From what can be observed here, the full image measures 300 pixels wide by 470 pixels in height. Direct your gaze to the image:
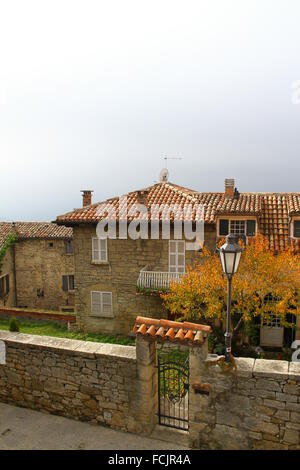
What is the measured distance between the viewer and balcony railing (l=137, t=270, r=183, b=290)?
17.4 metres

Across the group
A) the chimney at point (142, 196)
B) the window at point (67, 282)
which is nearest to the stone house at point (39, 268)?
the window at point (67, 282)

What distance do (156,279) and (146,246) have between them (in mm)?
1782

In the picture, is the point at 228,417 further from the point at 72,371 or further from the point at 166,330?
the point at 72,371

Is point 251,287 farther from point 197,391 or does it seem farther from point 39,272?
point 39,272

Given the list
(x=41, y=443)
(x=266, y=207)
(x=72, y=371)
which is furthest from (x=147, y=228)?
(x=41, y=443)

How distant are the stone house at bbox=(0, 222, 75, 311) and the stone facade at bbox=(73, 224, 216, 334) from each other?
925 centimetres

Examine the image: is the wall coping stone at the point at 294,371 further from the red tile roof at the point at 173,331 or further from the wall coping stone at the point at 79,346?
the wall coping stone at the point at 79,346

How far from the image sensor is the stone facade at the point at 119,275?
18.1 metres

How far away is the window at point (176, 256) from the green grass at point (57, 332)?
4436mm

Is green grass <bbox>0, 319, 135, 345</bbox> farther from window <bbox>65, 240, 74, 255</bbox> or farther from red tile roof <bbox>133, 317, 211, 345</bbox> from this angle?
red tile roof <bbox>133, 317, 211, 345</bbox>

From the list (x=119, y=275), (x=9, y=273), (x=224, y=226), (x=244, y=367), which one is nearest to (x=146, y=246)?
(x=119, y=275)

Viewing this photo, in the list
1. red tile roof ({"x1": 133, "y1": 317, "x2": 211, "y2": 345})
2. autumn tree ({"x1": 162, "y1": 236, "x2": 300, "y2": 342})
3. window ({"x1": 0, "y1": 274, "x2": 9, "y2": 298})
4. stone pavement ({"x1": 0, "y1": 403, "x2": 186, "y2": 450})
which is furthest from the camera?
window ({"x1": 0, "y1": 274, "x2": 9, "y2": 298})

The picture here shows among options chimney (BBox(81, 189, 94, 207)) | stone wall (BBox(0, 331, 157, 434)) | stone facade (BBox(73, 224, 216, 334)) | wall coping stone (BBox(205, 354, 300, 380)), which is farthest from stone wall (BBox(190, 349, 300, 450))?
chimney (BBox(81, 189, 94, 207))

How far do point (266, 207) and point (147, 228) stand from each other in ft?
21.1
